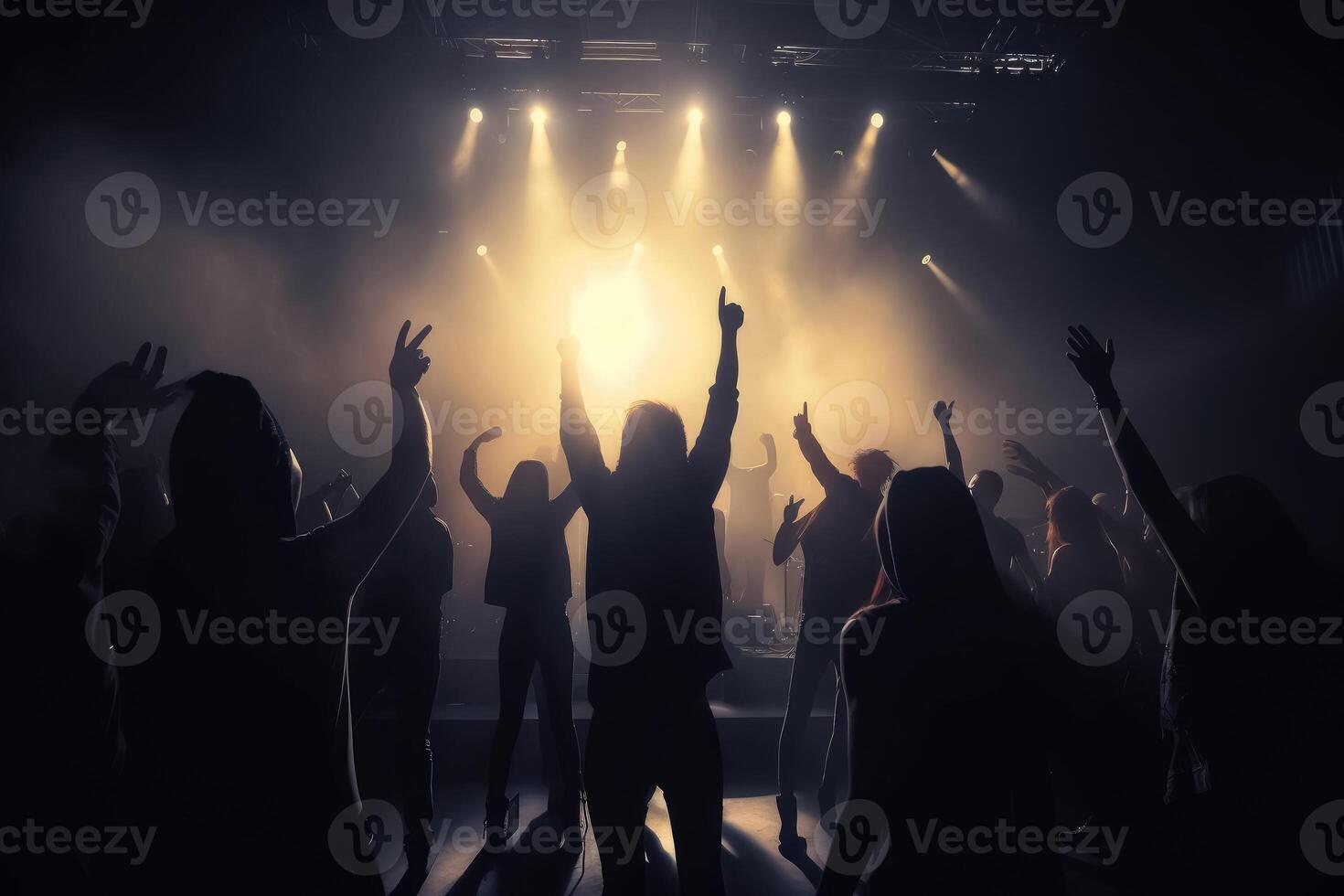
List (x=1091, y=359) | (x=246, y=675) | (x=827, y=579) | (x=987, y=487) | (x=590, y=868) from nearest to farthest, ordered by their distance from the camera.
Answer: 1. (x=246, y=675)
2. (x=1091, y=359)
3. (x=590, y=868)
4. (x=827, y=579)
5. (x=987, y=487)

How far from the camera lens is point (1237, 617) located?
1.65 metres

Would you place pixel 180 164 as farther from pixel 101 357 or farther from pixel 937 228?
pixel 937 228

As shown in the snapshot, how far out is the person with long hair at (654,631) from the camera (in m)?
1.53

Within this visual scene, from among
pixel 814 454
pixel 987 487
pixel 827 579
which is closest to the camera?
pixel 814 454

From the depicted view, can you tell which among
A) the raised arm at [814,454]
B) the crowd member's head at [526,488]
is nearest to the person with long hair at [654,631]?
the raised arm at [814,454]

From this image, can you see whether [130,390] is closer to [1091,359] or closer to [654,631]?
[654,631]

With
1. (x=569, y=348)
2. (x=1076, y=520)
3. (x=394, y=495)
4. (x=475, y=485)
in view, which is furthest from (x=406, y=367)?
(x=1076, y=520)

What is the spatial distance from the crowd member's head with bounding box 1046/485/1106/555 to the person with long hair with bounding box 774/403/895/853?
107 cm

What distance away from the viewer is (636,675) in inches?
62.5

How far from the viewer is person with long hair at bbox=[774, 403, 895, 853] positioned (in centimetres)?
330

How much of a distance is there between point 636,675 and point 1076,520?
3115 mm

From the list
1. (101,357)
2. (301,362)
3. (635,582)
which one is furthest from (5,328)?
(635,582)

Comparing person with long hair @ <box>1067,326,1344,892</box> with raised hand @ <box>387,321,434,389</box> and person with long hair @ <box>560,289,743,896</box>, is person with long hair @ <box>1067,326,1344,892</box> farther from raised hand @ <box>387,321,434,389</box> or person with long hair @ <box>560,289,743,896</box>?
raised hand @ <box>387,321,434,389</box>

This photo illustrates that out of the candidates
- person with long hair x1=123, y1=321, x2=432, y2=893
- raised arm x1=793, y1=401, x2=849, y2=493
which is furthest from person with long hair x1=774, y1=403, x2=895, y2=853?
person with long hair x1=123, y1=321, x2=432, y2=893
